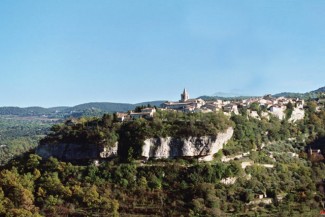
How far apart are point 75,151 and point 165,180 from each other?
9.65m

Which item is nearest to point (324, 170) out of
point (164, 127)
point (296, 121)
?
point (296, 121)

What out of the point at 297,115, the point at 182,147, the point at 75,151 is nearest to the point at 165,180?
the point at 182,147

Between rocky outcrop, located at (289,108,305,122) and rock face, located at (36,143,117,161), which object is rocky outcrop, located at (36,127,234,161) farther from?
rocky outcrop, located at (289,108,305,122)

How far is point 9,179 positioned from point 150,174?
12078 millimetres

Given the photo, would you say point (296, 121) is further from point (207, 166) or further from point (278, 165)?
point (207, 166)

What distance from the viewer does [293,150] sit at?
53.8 metres

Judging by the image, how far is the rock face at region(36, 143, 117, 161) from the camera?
4634cm

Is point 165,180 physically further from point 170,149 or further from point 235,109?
point 235,109

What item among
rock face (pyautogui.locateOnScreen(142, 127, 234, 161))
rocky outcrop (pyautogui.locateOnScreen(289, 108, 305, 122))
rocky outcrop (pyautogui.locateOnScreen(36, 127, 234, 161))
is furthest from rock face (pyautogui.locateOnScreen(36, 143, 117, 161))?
rocky outcrop (pyautogui.locateOnScreen(289, 108, 305, 122))

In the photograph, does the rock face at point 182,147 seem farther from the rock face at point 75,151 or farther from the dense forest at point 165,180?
the rock face at point 75,151

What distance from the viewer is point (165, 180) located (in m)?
43.4

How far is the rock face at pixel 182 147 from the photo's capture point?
45656mm

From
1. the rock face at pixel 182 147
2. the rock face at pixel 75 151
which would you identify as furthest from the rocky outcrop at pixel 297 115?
the rock face at pixel 75 151

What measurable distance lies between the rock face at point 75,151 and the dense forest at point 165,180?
0.76m
